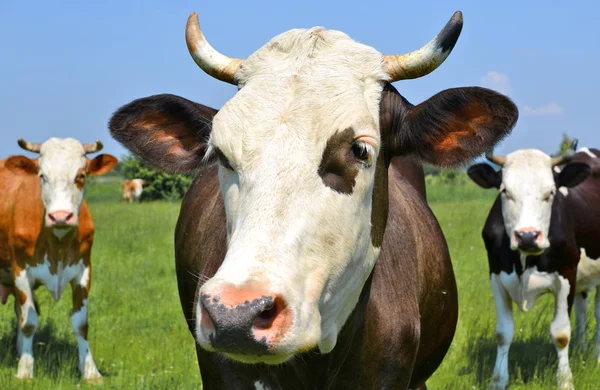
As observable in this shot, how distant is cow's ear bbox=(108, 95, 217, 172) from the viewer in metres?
3.54

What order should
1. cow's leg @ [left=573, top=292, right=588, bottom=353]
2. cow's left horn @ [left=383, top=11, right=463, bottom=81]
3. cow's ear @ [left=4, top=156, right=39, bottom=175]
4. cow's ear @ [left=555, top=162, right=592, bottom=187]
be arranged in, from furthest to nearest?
cow's leg @ [left=573, top=292, right=588, bottom=353], cow's ear @ [left=4, top=156, right=39, bottom=175], cow's ear @ [left=555, top=162, right=592, bottom=187], cow's left horn @ [left=383, top=11, right=463, bottom=81]

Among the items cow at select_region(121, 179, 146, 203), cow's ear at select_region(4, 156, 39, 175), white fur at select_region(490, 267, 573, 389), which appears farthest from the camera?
cow at select_region(121, 179, 146, 203)

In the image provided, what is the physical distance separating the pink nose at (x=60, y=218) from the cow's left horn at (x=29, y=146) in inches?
47.4

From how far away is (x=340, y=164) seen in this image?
2.80 m

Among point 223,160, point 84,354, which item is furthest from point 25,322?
point 223,160

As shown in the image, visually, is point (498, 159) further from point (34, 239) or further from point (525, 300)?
point (34, 239)

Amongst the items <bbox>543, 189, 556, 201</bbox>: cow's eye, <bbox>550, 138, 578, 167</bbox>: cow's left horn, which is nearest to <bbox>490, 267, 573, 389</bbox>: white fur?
<bbox>543, 189, 556, 201</bbox>: cow's eye

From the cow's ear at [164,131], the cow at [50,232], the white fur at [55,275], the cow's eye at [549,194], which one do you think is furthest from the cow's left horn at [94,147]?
the cow's ear at [164,131]

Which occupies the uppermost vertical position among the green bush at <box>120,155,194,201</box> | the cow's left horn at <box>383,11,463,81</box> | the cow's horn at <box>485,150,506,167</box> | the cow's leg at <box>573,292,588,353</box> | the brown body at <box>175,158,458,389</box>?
the cow's left horn at <box>383,11,463,81</box>

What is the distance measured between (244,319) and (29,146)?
742 centimetres

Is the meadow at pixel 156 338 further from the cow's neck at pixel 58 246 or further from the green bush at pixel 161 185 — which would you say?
the green bush at pixel 161 185

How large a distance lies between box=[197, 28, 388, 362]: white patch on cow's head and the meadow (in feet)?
13.4

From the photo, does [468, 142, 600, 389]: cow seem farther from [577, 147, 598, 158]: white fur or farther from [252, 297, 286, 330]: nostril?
[252, 297, 286, 330]: nostril

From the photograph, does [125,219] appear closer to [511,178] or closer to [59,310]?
[59,310]
